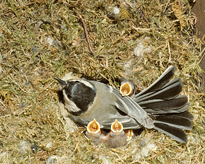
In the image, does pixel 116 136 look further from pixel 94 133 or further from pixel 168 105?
pixel 168 105

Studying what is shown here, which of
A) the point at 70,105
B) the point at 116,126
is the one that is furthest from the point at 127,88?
the point at 70,105

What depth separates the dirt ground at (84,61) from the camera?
297cm

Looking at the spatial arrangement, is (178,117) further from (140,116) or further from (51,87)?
(51,87)

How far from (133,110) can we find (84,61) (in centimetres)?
96

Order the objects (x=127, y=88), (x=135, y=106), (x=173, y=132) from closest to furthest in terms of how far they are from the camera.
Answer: (x=173, y=132) → (x=135, y=106) → (x=127, y=88)

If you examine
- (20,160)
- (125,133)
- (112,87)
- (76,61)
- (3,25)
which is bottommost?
(20,160)

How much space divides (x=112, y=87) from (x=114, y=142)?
77 centimetres

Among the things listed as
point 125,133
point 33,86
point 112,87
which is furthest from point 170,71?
point 33,86

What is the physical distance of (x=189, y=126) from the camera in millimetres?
2934

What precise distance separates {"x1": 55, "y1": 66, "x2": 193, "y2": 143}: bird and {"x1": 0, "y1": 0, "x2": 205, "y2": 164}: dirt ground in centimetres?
18

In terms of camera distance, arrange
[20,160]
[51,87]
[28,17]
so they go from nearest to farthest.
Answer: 1. [20,160]
2. [28,17]
3. [51,87]

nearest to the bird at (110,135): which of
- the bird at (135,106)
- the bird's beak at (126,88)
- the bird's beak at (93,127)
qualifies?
the bird's beak at (93,127)

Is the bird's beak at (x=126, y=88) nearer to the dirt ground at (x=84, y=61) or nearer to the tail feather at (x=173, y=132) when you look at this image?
the dirt ground at (x=84, y=61)

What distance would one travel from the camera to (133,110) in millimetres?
3066
